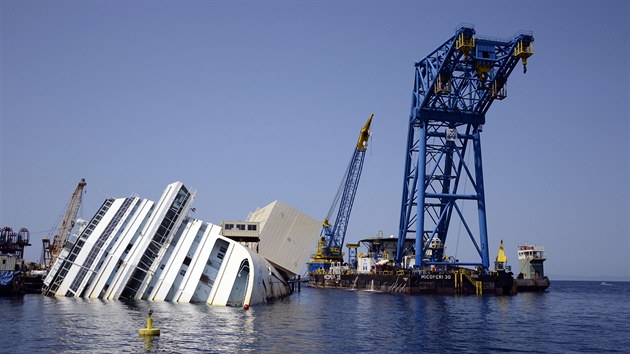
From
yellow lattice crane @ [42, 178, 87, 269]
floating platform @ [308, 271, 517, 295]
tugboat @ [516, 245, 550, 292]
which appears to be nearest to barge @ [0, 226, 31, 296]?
yellow lattice crane @ [42, 178, 87, 269]

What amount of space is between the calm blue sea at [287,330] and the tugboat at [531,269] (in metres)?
48.0

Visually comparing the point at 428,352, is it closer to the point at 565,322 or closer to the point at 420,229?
the point at 565,322

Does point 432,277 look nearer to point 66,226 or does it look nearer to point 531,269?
point 531,269

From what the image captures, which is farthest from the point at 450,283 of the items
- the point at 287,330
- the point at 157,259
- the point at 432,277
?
the point at 287,330

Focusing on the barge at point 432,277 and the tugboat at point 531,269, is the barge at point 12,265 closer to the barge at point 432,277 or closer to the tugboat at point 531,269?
the barge at point 432,277

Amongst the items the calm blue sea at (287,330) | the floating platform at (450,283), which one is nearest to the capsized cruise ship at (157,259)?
the calm blue sea at (287,330)

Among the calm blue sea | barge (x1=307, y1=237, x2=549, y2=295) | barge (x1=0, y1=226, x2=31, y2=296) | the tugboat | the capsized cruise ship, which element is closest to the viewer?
the calm blue sea

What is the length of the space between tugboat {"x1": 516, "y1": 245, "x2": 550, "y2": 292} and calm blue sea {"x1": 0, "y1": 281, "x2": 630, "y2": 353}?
47960 millimetres

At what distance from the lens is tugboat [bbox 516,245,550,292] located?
103 meters

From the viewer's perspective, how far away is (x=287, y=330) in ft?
128

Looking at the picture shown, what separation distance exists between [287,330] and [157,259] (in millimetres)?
15327

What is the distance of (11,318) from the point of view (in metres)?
42.2

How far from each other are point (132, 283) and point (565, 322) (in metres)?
37.6

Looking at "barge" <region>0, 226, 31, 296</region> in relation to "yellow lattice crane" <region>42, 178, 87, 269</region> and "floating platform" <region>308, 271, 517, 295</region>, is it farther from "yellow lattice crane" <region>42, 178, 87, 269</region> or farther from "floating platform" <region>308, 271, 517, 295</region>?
"floating platform" <region>308, 271, 517, 295</region>
